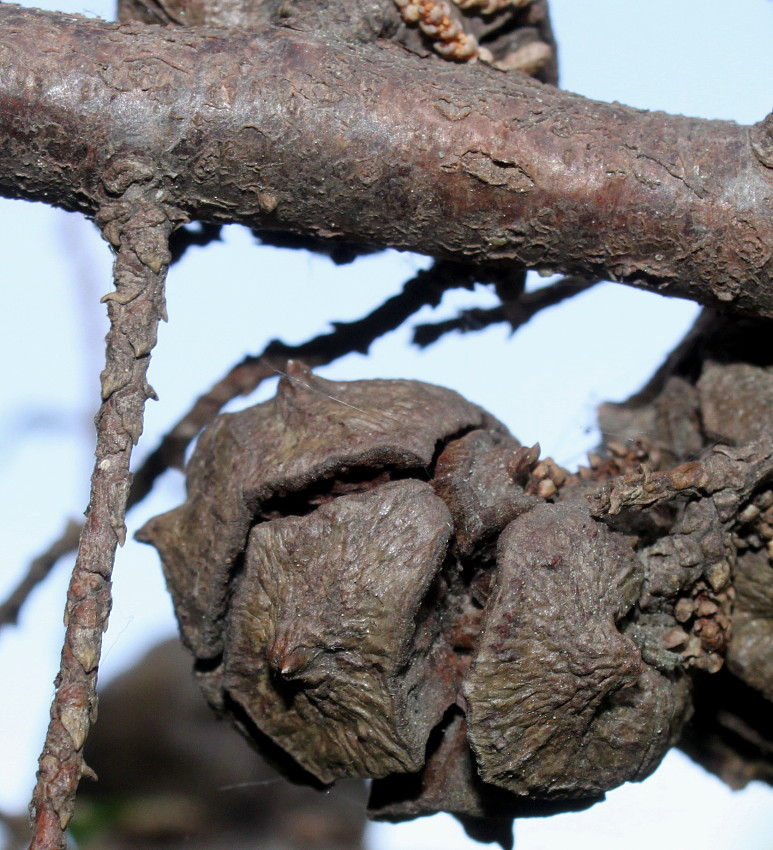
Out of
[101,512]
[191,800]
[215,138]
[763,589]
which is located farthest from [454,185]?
[191,800]

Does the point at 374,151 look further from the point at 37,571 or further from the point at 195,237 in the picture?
the point at 37,571

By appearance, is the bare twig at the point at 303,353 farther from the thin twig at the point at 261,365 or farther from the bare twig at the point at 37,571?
the bare twig at the point at 37,571

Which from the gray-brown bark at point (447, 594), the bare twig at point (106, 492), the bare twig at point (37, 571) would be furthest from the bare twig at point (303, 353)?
the bare twig at point (106, 492)

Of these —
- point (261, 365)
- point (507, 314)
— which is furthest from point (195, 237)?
point (507, 314)

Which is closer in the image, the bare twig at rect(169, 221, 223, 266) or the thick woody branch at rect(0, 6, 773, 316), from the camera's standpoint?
the thick woody branch at rect(0, 6, 773, 316)

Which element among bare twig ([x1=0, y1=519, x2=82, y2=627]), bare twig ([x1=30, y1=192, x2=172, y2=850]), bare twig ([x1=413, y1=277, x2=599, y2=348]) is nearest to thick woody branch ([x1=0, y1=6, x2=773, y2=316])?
bare twig ([x1=30, y1=192, x2=172, y2=850])

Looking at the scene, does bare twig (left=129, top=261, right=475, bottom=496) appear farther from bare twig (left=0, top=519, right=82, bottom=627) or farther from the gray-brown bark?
the gray-brown bark

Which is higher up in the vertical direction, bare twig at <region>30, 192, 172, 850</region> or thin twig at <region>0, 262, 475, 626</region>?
thin twig at <region>0, 262, 475, 626</region>
